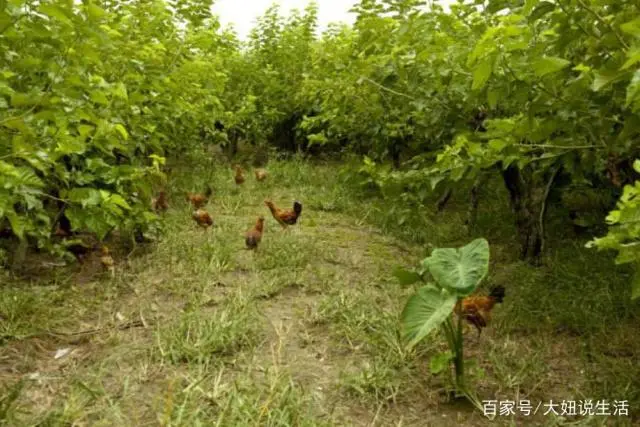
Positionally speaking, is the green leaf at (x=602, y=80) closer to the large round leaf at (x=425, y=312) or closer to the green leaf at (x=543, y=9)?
the green leaf at (x=543, y=9)

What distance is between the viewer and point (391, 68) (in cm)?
425

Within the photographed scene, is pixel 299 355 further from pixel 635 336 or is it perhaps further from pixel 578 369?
pixel 635 336

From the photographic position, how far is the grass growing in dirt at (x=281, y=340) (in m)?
2.24

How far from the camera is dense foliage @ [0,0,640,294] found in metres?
1.97

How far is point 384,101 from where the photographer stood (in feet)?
17.8

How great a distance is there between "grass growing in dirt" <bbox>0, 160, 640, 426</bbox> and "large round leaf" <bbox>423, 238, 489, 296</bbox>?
46 cm

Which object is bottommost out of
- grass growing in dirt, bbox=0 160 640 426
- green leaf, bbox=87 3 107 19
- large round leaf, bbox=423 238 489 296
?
grass growing in dirt, bbox=0 160 640 426

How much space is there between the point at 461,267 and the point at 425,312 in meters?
0.26

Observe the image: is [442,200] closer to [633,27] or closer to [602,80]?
[602,80]

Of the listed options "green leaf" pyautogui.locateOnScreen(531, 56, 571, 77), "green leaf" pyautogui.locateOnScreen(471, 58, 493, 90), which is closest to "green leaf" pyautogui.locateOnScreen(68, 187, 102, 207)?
"green leaf" pyautogui.locateOnScreen(471, 58, 493, 90)

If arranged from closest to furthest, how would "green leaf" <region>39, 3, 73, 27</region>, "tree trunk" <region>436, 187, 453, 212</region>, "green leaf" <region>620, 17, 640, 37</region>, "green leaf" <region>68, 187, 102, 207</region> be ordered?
"green leaf" <region>620, 17, 640, 37</region> → "green leaf" <region>39, 3, 73, 27</region> → "green leaf" <region>68, 187, 102, 207</region> → "tree trunk" <region>436, 187, 453, 212</region>

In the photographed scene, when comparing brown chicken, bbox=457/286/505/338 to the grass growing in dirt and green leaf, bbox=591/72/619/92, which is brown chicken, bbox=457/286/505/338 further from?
green leaf, bbox=591/72/619/92

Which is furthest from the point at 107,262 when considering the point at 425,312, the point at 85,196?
the point at 425,312

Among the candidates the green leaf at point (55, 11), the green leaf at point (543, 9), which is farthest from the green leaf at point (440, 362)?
the green leaf at point (55, 11)
